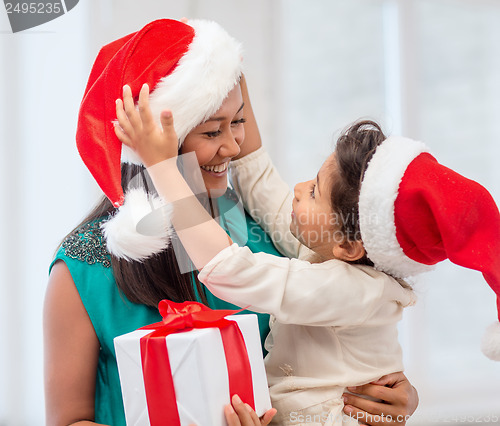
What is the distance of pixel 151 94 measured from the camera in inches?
40.8

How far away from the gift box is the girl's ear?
24 centimetres

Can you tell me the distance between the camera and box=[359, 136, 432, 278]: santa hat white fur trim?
2.99 ft

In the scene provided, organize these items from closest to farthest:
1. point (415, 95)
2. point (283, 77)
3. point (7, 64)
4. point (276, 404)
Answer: point (276, 404) < point (7, 64) < point (283, 77) < point (415, 95)

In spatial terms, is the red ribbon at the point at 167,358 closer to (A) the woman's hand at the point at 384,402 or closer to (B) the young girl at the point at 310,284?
(B) the young girl at the point at 310,284

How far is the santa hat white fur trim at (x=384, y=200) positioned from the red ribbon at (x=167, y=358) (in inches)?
11.2

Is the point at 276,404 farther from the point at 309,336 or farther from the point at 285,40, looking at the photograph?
the point at 285,40

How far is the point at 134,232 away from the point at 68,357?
0.92 ft

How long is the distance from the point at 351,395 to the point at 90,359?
499mm

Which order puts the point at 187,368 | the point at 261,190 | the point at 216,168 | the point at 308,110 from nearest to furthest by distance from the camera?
the point at 187,368 < the point at 216,168 < the point at 261,190 < the point at 308,110

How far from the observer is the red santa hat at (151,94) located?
0.97 meters

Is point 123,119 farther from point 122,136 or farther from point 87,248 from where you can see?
point 87,248

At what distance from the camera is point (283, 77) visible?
6.48 feet

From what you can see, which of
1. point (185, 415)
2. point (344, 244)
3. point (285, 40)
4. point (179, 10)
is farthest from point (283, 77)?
point (185, 415)

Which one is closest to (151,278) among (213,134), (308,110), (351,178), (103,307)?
(103,307)
